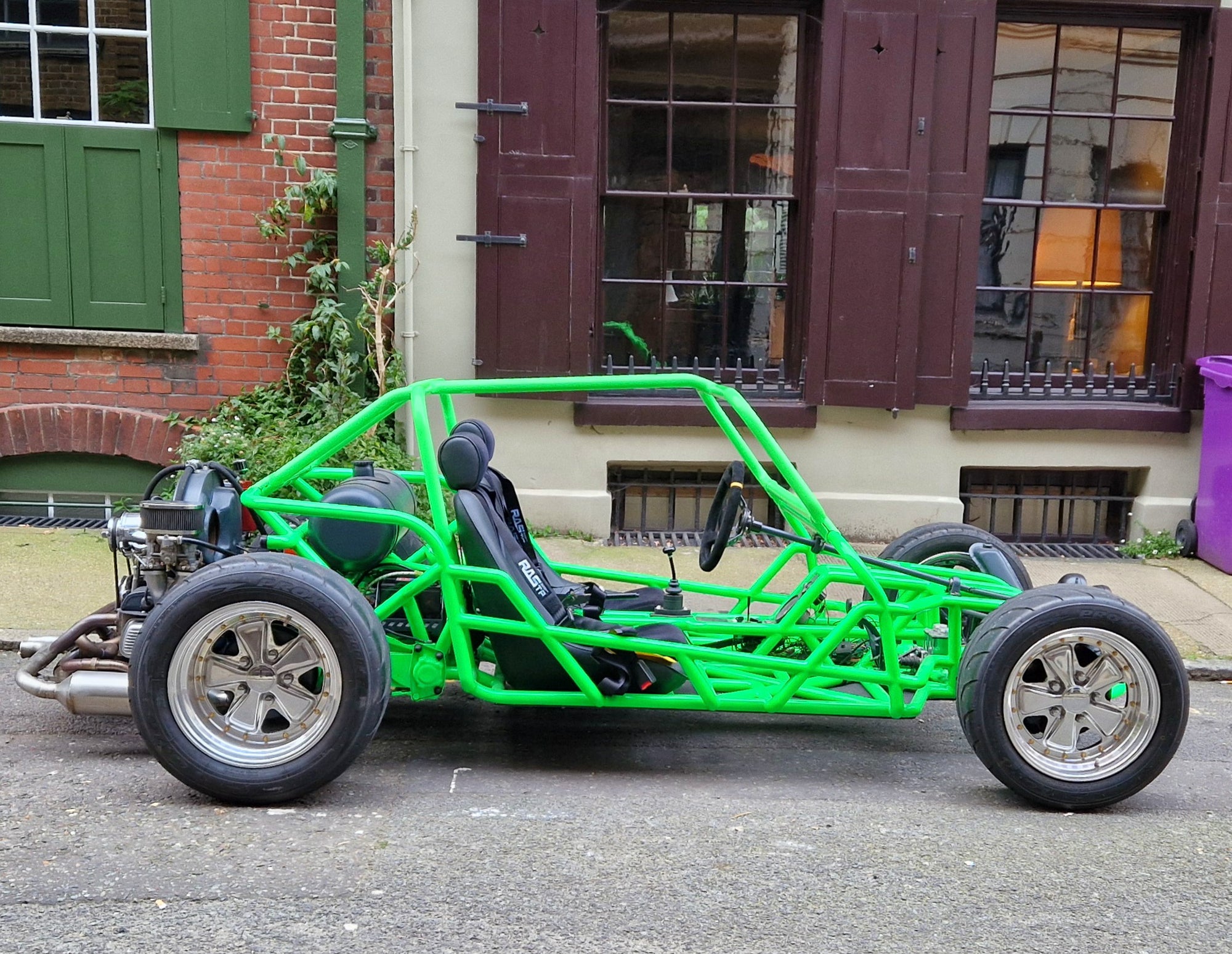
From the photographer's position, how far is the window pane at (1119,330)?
8422mm

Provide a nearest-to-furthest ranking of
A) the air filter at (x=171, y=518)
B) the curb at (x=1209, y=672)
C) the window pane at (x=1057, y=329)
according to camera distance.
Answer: the air filter at (x=171, y=518) < the curb at (x=1209, y=672) < the window pane at (x=1057, y=329)

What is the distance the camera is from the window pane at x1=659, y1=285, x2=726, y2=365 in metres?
8.22

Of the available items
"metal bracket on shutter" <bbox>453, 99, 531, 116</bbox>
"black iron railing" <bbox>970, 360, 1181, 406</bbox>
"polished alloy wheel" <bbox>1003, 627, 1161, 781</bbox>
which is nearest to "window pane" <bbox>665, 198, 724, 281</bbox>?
"metal bracket on shutter" <bbox>453, 99, 531, 116</bbox>

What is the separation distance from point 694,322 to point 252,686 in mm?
4804

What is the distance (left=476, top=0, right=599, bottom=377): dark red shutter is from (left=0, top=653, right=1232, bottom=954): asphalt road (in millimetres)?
3372

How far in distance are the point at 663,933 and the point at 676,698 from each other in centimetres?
112

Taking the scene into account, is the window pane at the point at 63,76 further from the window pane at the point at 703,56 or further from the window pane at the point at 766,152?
the window pane at the point at 766,152

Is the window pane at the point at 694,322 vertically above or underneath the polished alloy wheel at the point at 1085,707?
above

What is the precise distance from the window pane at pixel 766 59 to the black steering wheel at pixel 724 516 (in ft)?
12.9

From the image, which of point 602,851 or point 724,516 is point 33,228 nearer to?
point 724,516

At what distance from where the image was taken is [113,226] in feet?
25.7

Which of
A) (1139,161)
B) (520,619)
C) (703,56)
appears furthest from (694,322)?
(520,619)

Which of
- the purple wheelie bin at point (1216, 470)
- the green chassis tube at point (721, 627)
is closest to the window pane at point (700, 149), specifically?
the purple wheelie bin at point (1216, 470)

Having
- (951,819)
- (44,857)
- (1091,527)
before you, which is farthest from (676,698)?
(1091,527)
